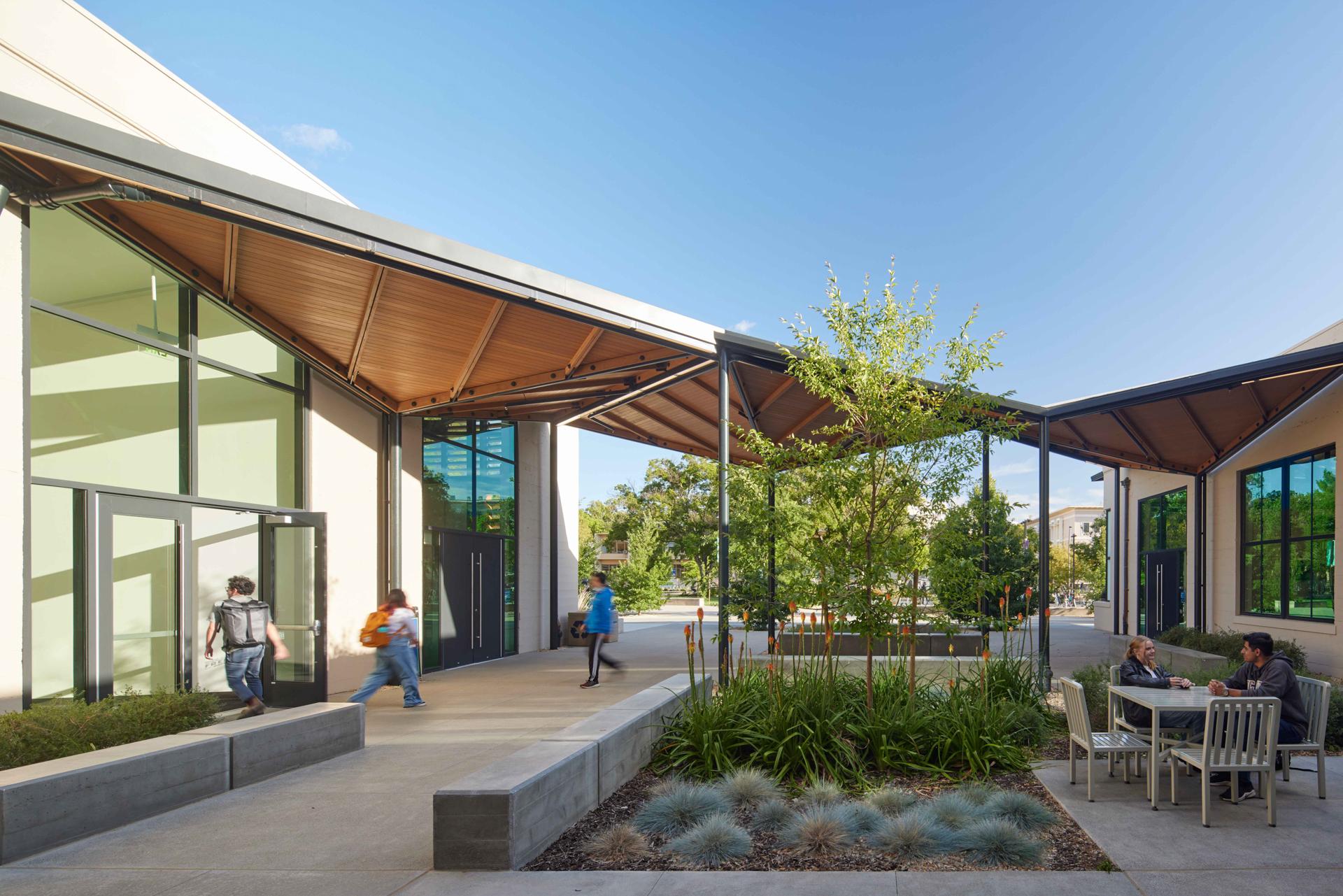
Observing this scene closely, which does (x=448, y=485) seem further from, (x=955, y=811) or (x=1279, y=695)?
(x=1279, y=695)

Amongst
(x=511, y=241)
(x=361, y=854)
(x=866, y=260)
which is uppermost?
(x=511, y=241)

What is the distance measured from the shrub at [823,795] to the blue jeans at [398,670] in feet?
18.6

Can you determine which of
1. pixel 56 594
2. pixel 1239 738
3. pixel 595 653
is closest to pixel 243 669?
pixel 56 594

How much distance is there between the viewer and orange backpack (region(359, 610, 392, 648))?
9922 millimetres

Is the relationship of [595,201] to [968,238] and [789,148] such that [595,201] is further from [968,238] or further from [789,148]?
[968,238]

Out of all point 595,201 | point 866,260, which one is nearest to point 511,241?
point 595,201

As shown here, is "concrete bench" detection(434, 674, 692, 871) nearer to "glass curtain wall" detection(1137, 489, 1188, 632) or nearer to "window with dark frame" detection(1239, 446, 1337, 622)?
A: "window with dark frame" detection(1239, 446, 1337, 622)

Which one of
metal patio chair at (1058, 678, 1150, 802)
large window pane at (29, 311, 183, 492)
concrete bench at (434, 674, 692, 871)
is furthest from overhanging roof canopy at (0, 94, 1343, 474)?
metal patio chair at (1058, 678, 1150, 802)

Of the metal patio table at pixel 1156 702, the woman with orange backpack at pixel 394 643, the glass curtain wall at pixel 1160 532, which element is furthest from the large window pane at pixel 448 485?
the glass curtain wall at pixel 1160 532

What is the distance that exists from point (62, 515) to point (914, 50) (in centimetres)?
2413

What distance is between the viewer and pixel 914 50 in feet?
81.2

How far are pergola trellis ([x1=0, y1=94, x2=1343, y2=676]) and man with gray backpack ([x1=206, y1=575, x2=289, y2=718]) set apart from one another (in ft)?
10.8

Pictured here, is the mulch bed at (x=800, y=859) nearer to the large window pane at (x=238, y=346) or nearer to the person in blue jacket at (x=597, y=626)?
the person in blue jacket at (x=597, y=626)

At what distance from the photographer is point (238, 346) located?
1009cm
